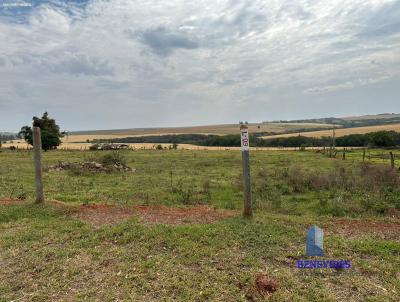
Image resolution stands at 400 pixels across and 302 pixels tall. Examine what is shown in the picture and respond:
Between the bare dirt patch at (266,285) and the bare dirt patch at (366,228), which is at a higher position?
the bare dirt patch at (266,285)

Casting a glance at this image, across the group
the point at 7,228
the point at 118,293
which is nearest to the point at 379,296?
the point at 118,293

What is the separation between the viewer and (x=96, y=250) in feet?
18.1

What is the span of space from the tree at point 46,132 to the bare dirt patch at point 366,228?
47141 millimetres

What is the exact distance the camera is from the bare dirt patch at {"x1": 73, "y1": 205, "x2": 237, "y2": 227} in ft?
24.1

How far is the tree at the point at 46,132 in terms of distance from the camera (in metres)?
47.4

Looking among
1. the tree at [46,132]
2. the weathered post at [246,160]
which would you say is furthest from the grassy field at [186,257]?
the tree at [46,132]

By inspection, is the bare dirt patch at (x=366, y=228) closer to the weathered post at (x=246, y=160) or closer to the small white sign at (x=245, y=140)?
the weathered post at (x=246, y=160)

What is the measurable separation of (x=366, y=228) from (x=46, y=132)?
47.9 metres

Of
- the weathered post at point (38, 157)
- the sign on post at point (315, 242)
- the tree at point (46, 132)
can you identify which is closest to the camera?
the sign on post at point (315, 242)

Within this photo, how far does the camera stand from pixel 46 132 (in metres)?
47.4

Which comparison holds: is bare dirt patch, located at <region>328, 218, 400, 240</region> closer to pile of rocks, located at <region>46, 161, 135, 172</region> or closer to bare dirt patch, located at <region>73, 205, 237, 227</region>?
bare dirt patch, located at <region>73, 205, 237, 227</region>

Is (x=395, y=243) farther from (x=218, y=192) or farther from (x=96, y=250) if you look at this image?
(x=218, y=192)

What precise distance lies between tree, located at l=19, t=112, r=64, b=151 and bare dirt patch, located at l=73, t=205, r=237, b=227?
43224 millimetres

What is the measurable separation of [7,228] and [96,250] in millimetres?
2851
